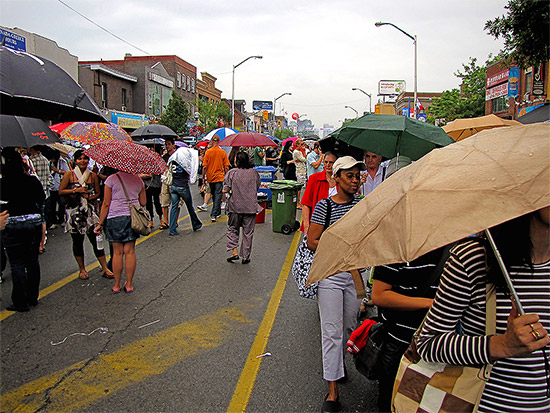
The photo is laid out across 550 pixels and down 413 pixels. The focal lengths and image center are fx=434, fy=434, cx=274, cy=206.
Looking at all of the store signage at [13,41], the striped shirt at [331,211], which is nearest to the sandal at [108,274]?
the striped shirt at [331,211]

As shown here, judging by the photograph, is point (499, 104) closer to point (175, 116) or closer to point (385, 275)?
point (175, 116)

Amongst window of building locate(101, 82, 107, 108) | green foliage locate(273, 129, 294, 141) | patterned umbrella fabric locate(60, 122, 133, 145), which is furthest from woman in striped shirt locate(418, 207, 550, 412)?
green foliage locate(273, 129, 294, 141)

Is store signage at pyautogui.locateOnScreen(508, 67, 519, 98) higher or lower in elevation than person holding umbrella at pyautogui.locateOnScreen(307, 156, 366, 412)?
higher

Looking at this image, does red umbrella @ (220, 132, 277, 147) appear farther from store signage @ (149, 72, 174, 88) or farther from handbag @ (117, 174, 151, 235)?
store signage @ (149, 72, 174, 88)

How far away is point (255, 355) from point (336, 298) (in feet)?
4.18

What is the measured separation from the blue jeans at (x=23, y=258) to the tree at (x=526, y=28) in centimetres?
1113

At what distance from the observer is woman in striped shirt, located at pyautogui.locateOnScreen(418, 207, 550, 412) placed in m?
1.66

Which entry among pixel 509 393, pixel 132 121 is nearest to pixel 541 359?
pixel 509 393

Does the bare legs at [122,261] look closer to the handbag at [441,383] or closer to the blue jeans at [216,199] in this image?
the handbag at [441,383]

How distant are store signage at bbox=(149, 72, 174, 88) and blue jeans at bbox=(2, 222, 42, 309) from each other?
41317 millimetres

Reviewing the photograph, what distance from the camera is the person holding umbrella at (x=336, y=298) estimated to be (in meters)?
3.32

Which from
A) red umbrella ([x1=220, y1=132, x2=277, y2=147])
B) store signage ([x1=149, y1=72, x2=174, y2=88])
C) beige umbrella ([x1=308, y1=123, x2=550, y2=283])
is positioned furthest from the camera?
store signage ([x1=149, y1=72, x2=174, y2=88])

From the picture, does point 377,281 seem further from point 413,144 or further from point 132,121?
point 132,121

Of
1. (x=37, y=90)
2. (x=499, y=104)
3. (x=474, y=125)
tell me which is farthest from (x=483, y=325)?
(x=499, y=104)
